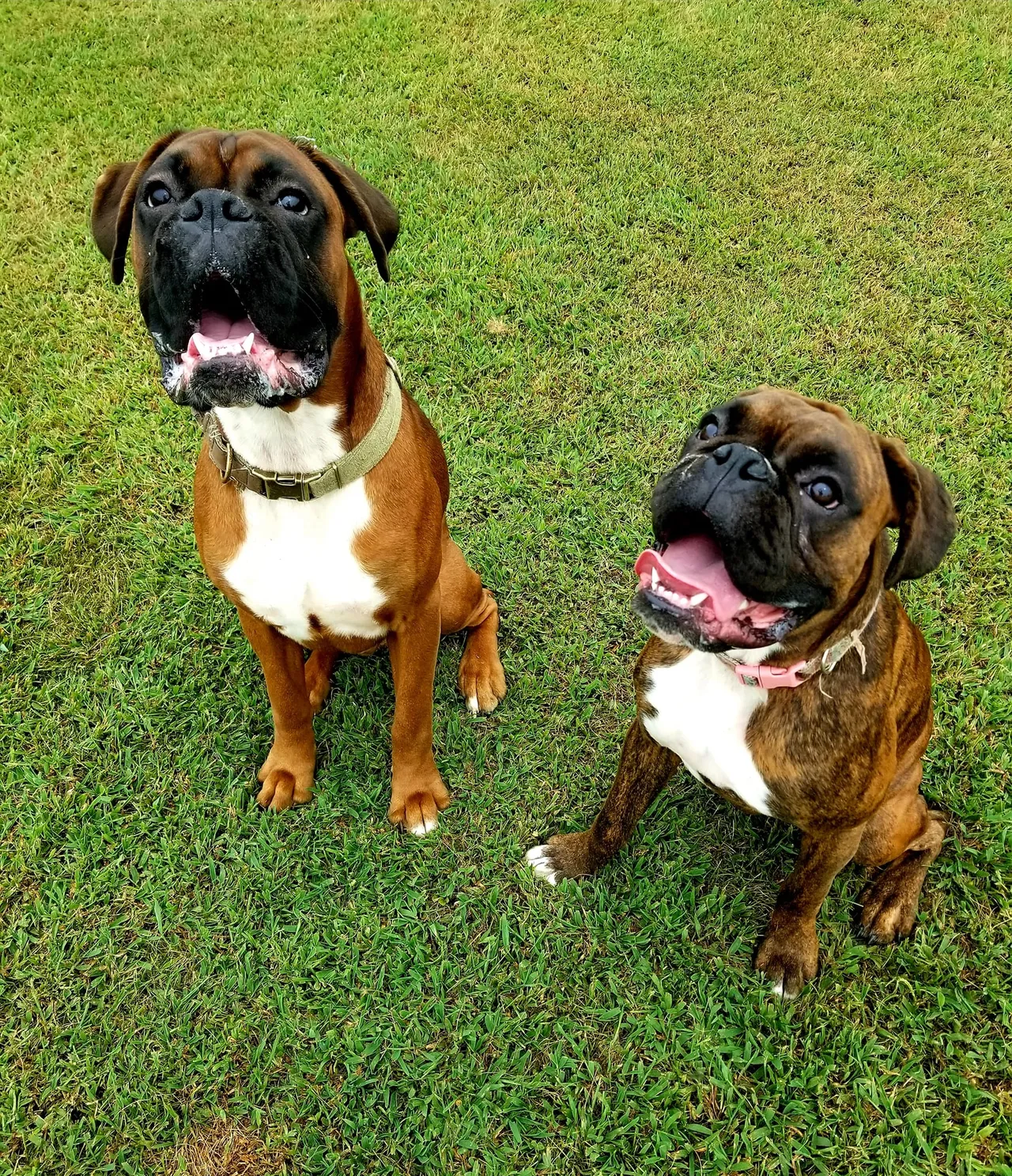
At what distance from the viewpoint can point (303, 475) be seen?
228 cm

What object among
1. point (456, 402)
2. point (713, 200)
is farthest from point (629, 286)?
point (456, 402)

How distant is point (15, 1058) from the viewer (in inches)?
104

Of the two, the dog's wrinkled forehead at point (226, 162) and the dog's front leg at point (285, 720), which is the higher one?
the dog's wrinkled forehead at point (226, 162)

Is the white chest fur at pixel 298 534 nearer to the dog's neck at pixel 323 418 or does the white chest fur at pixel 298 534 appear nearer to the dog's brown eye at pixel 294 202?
the dog's neck at pixel 323 418

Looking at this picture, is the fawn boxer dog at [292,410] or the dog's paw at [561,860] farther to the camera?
the dog's paw at [561,860]

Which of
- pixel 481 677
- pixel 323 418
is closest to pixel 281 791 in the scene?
pixel 481 677

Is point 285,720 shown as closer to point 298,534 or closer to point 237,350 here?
point 298,534

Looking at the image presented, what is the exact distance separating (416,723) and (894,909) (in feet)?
5.63

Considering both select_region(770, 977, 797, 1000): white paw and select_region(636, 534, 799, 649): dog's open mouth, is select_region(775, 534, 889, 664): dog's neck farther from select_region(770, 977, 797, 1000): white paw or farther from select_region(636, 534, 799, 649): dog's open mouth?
select_region(770, 977, 797, 1000): white paw

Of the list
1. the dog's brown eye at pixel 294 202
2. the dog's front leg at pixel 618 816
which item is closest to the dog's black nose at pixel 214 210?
the dog's brown eye at pixel 294 202

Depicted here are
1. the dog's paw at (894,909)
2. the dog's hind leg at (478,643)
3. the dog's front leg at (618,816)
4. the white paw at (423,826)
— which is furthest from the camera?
the dog's hind leg at (478,643)

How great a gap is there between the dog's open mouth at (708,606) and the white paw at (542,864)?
1361 millimetres

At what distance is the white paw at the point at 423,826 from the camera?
3.08 m

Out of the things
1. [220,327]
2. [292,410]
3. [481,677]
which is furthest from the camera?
[481,677]
